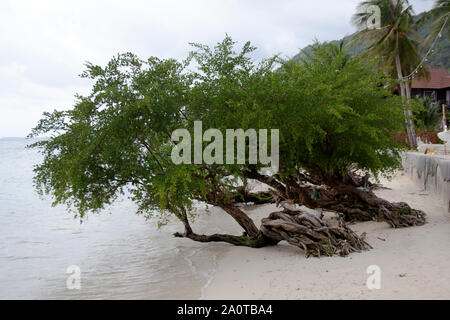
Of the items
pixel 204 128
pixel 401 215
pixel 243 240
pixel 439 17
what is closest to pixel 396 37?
pixel 439 17

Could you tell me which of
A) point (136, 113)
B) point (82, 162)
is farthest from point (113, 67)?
point (82, 162)

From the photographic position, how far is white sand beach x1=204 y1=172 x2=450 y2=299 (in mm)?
5836

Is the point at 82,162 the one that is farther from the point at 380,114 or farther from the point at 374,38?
the point at 374,38

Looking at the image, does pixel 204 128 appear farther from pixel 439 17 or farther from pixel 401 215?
pixel 439 17

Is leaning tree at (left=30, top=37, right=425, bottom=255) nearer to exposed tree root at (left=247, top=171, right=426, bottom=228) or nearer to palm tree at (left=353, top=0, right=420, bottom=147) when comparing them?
exposed tree root at (left=247, top=171, right=426, bottom=228)

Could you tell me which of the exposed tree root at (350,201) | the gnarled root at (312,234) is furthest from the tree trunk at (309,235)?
the exposed tree root at (350,201)

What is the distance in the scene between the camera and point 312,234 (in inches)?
338

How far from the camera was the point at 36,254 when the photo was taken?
12.4m

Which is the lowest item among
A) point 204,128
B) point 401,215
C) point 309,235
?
point 309,235

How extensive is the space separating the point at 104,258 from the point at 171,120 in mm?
5057

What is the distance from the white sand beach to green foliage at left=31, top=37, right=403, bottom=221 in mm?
1845

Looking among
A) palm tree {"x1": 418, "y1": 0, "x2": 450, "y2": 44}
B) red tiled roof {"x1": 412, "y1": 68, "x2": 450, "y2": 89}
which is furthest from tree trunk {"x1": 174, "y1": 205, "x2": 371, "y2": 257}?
red tiled roof {"x1": 412, "y1": 68, "x2": 450, "y2": 89}

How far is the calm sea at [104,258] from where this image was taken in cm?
823

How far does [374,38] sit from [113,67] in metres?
25.3
